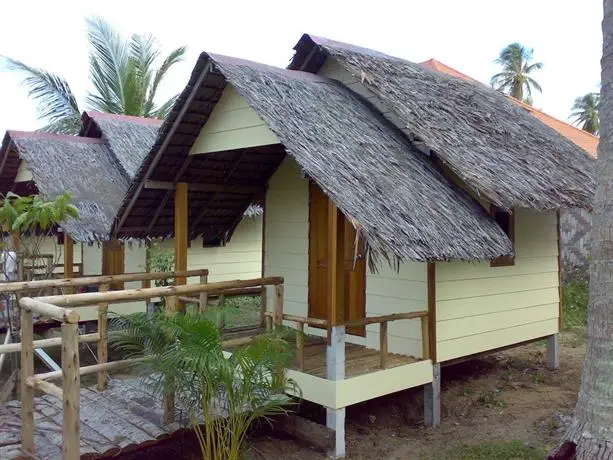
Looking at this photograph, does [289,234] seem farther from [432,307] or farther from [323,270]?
[432,307]

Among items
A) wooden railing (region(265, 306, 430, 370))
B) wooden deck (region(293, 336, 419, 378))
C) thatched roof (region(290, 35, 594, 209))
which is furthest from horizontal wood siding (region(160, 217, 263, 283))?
wooden railing (region(265, 306, 430, 370))

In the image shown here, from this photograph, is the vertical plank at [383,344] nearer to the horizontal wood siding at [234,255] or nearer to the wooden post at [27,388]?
the wooden post at [27,388]

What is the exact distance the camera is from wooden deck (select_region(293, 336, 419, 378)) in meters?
6.32

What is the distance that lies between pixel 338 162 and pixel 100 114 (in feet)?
35.1

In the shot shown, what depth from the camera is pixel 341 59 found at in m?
8.09

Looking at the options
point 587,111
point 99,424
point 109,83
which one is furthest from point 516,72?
point 99,424

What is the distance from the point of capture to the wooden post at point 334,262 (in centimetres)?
578

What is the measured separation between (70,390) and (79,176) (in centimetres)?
891

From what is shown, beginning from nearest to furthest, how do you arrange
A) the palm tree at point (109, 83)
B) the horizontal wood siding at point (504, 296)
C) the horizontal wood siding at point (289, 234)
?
the horizontal wood siding at point (504, 296), the horizontal wood siding at point (289, 234), the palm tree at point (109, 83)

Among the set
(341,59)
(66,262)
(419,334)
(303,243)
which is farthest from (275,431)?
(66,262)

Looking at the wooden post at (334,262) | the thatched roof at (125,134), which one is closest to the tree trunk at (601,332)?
the wooden post at (334,262)

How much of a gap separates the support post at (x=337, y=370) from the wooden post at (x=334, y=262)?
0.09m

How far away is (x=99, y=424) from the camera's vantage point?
5609 millimetres

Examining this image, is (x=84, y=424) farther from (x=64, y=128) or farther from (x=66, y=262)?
(x=64, y=128)
